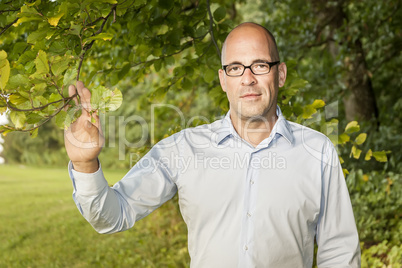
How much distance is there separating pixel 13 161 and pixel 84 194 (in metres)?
17.5

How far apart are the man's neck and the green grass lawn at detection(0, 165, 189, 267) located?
3.64 m

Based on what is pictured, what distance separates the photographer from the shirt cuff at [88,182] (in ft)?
5.57

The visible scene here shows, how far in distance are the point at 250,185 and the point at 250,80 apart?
20.3 inches

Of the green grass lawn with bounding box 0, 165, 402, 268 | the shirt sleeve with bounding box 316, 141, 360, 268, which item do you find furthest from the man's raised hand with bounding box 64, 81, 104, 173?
the green grass lawn with bounding box 0, 165, 402, 268

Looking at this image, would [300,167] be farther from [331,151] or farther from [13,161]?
[13,161]

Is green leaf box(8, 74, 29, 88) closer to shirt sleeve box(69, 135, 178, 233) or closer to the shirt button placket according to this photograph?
shirt sleeve box(69, 135, 178, 233)

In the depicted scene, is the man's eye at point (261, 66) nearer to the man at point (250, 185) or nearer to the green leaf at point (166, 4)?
the man at point (250, 185)

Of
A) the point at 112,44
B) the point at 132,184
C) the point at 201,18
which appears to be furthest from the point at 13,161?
the point at 132,184

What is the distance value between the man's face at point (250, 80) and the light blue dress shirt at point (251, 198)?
0.12m

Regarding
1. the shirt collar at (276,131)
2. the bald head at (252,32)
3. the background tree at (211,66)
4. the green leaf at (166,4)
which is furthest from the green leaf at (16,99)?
the green leaf at (166,4)

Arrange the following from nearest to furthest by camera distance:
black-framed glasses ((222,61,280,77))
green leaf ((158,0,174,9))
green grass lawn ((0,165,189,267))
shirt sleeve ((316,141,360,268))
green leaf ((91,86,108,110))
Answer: green leaf ((91,86,108,110)) → shirt sleeve ((316,141,360,268)) → black-framed glasses ((222,61,280,77)) → green leaf ((158,0,174,9)) → green grass lawn ((0,165,189,267))

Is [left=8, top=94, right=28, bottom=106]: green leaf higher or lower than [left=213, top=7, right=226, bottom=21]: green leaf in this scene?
lower

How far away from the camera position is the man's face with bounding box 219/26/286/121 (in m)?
2.12

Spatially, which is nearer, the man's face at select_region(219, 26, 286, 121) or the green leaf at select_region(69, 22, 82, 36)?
the green leaf at select_region(69, 22, 82, 36)
